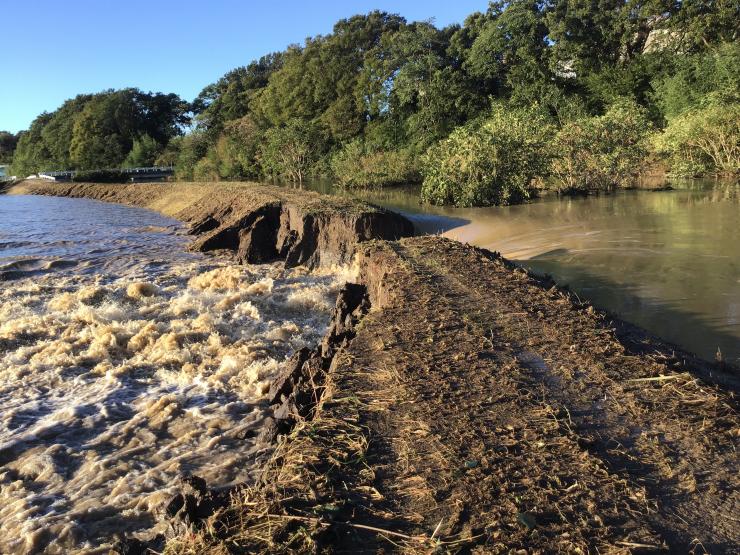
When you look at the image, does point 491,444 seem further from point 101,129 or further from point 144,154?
point 101,129

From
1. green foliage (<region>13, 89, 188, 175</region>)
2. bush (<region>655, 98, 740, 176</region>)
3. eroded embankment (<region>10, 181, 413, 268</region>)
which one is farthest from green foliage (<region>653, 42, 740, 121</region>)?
green foliage (<region>13, 89, 188, 175</region>)

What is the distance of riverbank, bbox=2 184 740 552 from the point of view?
261cm

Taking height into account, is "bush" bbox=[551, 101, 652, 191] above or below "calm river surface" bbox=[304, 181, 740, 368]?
above

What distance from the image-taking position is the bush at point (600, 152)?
2131cm

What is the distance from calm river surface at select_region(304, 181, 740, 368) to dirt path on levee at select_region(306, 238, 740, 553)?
230 cm

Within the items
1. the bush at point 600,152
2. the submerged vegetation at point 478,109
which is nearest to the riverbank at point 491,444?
the submerged vegetation at point 478,109

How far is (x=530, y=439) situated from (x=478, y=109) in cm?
4306

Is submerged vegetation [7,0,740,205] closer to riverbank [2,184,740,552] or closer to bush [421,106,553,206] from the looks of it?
bush [421,106,553,206]

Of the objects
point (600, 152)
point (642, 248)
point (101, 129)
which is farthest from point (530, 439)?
point (101, 129)

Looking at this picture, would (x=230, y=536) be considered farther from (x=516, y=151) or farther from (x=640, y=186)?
(x=640, y=186)

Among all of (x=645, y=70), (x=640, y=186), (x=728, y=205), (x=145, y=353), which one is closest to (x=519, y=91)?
(x=645, y=70)

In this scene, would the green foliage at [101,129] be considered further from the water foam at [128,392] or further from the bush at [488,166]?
the water foam at [128,392]

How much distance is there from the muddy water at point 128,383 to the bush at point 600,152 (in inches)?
542

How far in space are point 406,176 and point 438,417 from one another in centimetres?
3181
